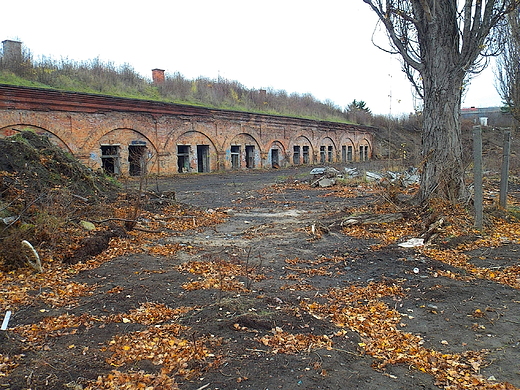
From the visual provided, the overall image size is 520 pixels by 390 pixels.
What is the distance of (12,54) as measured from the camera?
64.4ft

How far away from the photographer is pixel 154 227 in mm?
8805

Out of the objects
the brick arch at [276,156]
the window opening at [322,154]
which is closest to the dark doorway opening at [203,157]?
the brick arch at [276,156]

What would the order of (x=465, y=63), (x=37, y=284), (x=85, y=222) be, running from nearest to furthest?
(x=37, y=284) < (x=85, y=222) < (x=465, y=63)

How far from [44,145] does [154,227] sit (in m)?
3.94

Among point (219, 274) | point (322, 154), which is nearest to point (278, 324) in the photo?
point (219, 274)

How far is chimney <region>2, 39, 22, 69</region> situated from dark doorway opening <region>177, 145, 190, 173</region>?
9.02 meters

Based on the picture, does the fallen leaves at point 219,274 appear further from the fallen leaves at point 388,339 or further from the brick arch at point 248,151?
the brick arch at point 248,151

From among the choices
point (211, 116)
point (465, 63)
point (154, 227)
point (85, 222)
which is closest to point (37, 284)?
point (85, 222)

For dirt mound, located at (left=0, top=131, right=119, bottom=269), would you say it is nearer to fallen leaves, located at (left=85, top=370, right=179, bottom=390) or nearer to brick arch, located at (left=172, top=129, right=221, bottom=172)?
fallen leaves, located at (left=85, top=370, right=179, bottom=390)

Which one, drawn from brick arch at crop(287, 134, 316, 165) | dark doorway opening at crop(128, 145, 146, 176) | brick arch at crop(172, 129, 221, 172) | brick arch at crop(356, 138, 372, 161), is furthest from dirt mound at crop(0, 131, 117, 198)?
brick arch at crop(356, 138, 372, 161)

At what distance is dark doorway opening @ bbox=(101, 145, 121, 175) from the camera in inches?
778

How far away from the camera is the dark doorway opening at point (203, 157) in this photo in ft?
82.1

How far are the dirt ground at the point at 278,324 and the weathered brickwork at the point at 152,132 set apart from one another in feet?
21.5

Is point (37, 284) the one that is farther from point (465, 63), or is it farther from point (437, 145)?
point (465, 63)
